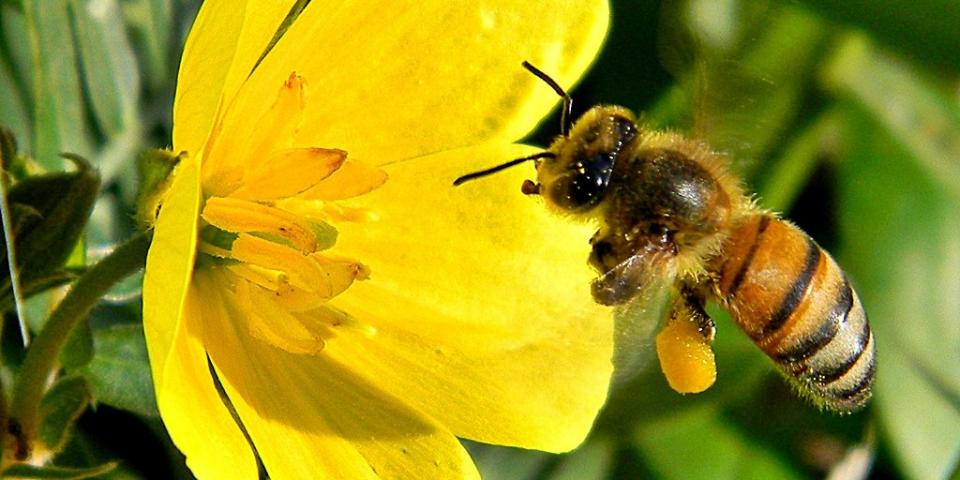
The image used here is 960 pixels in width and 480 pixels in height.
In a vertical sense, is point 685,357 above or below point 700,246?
below

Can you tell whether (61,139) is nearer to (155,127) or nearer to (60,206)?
(155,127)

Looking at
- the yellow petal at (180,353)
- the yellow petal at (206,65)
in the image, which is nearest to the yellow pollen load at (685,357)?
→ the yellow petal at (180,353)

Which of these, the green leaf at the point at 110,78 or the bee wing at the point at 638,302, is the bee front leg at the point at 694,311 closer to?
the bee wing at the point at 638,302

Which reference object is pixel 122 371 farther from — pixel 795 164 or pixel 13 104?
pixel 795 164

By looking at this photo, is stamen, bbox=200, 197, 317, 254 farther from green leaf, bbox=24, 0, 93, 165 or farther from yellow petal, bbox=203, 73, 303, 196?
green leaf, bbox=24, 0, 93, 165

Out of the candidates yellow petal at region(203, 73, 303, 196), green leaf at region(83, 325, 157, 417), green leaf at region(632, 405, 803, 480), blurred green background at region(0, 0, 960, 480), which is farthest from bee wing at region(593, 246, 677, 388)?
green leaf at region(632, 405, 803, 480)

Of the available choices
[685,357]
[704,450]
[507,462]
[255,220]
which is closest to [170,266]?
[255,220]
